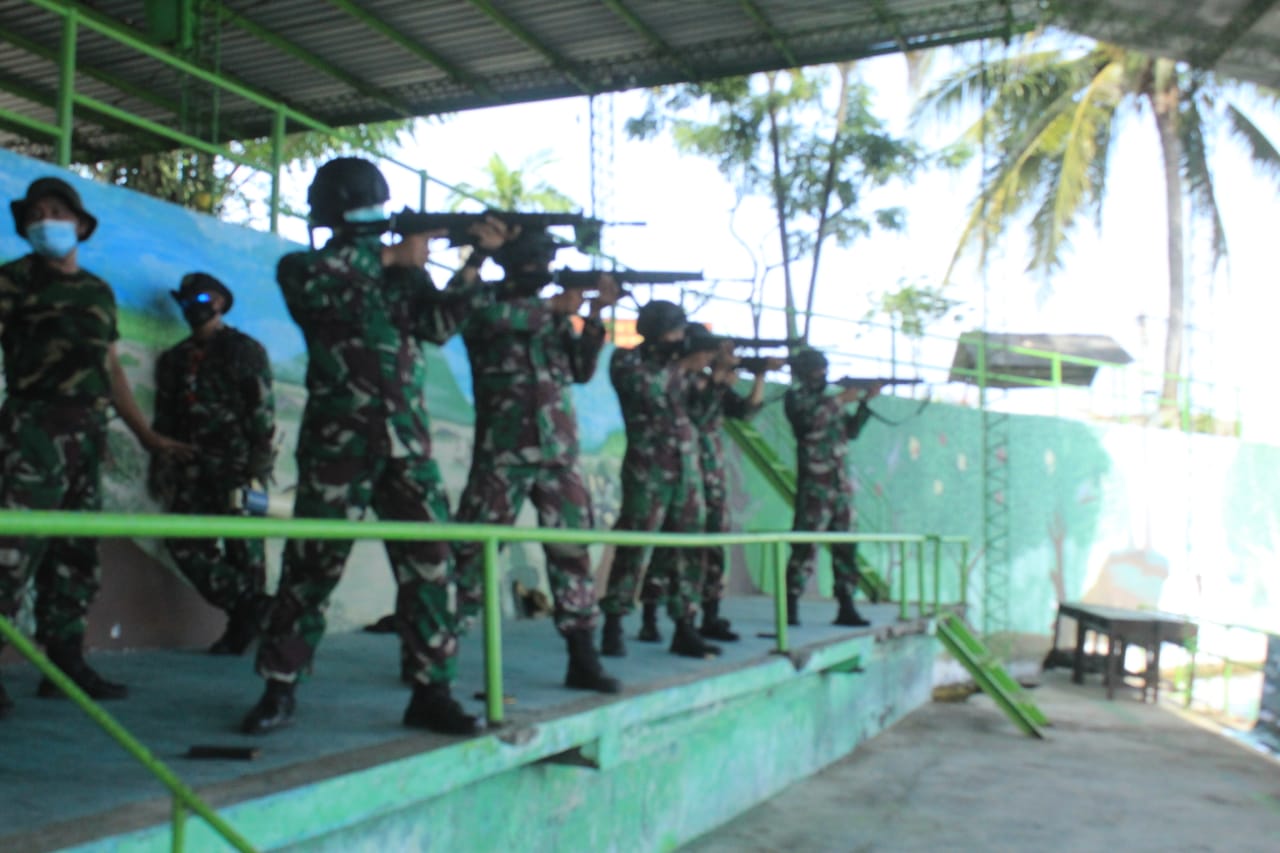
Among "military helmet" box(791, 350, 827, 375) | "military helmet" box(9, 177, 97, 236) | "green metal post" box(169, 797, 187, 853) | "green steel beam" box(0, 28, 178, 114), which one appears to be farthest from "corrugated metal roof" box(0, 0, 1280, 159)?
"green metal post" box(169, 797, 187, 853)

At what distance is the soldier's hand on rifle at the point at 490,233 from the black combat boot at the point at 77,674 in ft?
6.07

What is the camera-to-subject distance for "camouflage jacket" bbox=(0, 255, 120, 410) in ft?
11.8

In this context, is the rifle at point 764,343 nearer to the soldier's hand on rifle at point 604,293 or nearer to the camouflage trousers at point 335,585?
the soldier's hand on rifle at point 604,293

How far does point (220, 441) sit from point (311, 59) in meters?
5.90

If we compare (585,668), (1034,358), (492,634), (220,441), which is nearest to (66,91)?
(220,441)

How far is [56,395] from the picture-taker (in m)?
3.60

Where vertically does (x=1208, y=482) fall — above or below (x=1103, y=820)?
above

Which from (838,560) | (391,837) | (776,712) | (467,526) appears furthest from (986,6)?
(391,837)

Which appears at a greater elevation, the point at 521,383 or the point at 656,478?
the point at 521,383

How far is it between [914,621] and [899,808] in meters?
2.13

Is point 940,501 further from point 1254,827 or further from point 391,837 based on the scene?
Answer: point 391,837

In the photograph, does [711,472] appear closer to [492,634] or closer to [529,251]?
[529,251]

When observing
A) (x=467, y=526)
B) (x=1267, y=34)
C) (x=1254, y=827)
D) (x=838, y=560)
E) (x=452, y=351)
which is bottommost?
(x=1254, y=827)

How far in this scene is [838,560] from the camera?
799 cm
